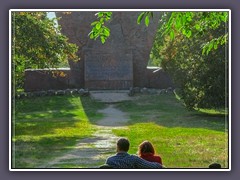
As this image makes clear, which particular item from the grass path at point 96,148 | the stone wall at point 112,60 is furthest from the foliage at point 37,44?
the grass path at point 96,148

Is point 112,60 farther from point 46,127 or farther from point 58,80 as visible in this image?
point 46,127

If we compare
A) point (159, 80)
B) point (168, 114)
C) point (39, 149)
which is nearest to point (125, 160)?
point (39, 149)

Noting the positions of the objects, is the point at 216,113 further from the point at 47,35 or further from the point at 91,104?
the point at 47,35

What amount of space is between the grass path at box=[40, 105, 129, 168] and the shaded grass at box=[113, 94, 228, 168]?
9.7 inches

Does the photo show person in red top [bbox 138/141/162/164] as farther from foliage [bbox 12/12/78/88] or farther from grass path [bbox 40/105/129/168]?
foliage [bbox 12/12/78/88]

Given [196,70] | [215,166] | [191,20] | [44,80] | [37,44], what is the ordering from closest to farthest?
A: 1. [215,166]
2. [191,20]
3. [37,44]
4. [44,80]
5. [196,70]

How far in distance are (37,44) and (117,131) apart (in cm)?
316

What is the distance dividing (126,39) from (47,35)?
9.50m

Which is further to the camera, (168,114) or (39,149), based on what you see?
(168,114)

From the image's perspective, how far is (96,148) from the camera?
9125 mm

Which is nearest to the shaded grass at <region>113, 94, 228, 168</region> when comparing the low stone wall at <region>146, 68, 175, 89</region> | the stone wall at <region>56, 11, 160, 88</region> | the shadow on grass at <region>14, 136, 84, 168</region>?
the shadow on grass at <region>14, 136, 84, 168</region>

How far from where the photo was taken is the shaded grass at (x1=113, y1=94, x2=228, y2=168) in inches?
326

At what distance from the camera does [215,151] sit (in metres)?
8.76

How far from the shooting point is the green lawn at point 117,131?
8195 mm
